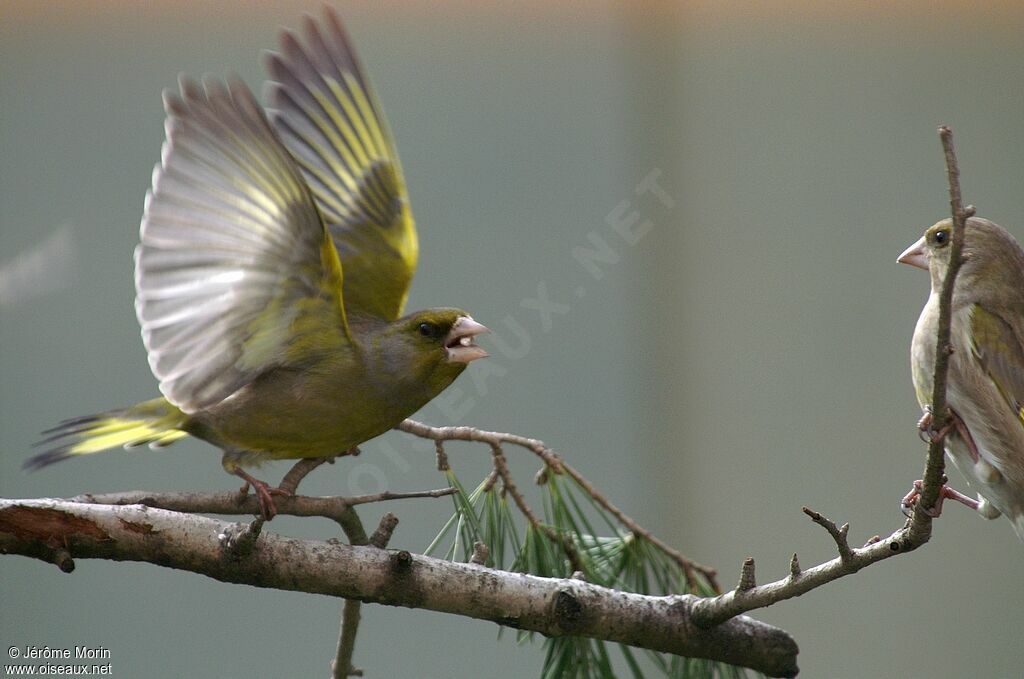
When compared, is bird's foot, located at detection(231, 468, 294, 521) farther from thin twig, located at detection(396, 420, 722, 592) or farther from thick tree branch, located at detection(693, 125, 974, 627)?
thick tree branch, located at detection(693, 125, 974, 627)

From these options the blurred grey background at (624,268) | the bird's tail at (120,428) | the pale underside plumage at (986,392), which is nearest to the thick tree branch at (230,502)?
the bird's tail at (120,428)

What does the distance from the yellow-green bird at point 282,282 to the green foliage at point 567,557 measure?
0.15 meters

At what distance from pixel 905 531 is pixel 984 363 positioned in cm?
32

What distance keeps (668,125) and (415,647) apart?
137 cm

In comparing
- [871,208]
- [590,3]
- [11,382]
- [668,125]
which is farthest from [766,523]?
[11,382]

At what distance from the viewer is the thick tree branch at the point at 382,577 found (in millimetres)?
832

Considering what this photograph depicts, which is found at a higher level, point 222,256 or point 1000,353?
point 222,256

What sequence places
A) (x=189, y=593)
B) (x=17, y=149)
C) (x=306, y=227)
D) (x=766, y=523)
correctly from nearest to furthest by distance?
1. (x=306, y=227)
2. (x=17, y=149)
3. (x=189, y=593)
4. (x=766, y=523)

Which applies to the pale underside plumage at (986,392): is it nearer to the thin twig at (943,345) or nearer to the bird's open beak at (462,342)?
the thin twig at (943,345)

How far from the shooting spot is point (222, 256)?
3.12ft

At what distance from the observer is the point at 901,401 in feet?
7.82

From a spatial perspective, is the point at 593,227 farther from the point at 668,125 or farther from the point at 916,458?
the point at 916,458

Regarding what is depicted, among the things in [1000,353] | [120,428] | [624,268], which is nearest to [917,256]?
[1000,353]

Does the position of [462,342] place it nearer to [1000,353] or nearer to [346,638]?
[346,638]
